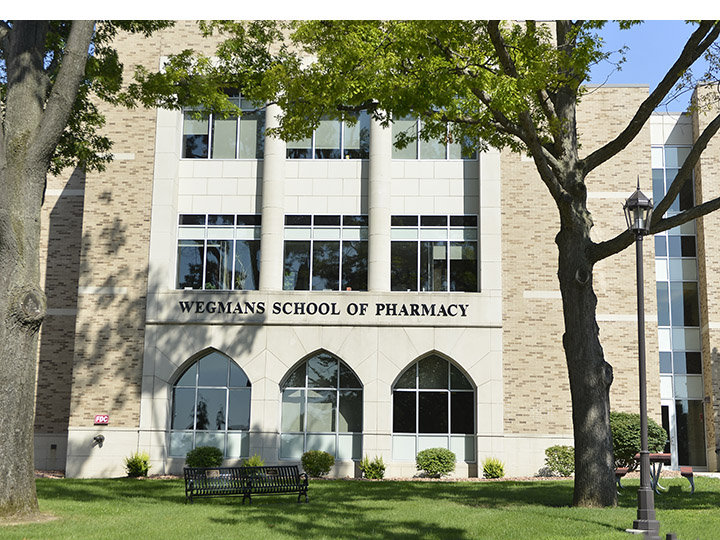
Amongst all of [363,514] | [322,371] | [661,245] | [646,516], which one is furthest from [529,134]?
[661,245]

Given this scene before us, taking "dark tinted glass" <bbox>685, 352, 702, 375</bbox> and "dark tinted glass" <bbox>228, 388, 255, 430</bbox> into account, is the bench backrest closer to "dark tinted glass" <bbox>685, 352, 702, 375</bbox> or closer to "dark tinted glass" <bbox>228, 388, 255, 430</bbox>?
"dark tinted glass" <bbox>228, 388, 255, 430</bbox>

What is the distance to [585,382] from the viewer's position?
14.5m

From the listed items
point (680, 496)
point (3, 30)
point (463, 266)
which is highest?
point (3, 30)

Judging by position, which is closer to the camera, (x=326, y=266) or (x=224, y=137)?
(x=326, y=266)

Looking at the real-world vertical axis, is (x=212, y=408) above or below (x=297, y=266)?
below

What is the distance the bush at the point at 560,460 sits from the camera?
2262cm

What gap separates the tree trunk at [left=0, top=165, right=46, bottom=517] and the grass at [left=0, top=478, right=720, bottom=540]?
790 millimetres

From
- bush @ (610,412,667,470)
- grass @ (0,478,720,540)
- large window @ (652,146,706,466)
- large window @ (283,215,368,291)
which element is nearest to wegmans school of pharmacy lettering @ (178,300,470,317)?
large window @ (283,215,368,291)

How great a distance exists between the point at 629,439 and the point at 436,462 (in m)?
5.16

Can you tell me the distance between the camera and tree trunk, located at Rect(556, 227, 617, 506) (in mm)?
14211

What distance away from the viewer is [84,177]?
27.0 m

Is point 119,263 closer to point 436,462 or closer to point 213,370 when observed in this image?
point 213,370

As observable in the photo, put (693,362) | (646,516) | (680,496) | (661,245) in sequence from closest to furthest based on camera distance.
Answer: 1. (646,516)
2. (680,496)
3. (693,362)
4. (661,245)

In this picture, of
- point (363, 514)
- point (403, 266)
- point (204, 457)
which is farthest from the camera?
point (403, 266)
